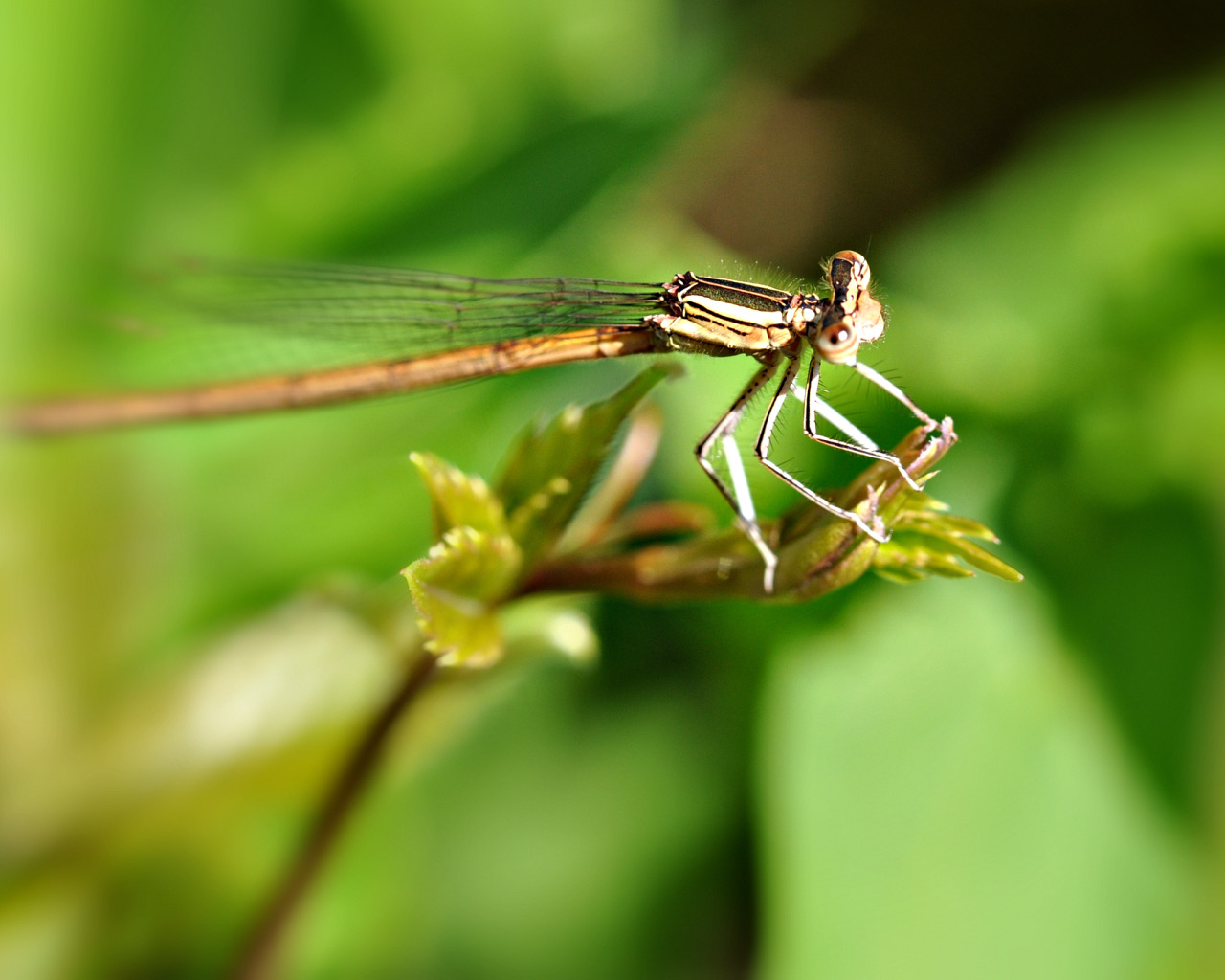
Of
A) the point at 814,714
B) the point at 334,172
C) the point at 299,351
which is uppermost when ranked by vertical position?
the point at 334,172

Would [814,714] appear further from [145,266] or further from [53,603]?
[145,266]

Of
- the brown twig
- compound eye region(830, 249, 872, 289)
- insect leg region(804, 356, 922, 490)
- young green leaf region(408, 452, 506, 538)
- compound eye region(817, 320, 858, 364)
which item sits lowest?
the brown twig

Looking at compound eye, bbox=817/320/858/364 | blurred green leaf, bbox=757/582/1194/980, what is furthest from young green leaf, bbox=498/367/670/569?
blurred green leaf, bbox=757/582/1194/980

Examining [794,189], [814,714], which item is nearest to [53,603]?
[814,714]

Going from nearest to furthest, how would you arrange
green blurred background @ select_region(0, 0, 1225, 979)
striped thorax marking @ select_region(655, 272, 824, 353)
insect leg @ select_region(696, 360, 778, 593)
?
insect leg @ select_region(696, 360, 778, 593) < striped thorax marking @ select_region(655, 272, 824, 353) < green blurred background @ select_region(0, 0, 1225, 979)

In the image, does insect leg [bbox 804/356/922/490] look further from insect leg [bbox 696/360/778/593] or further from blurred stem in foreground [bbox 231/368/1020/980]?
blurred stem in foreground [bbox 231/368/1020/980]

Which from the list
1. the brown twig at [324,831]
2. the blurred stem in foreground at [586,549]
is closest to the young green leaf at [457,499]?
the blurred stem in foreground at [586,549]
